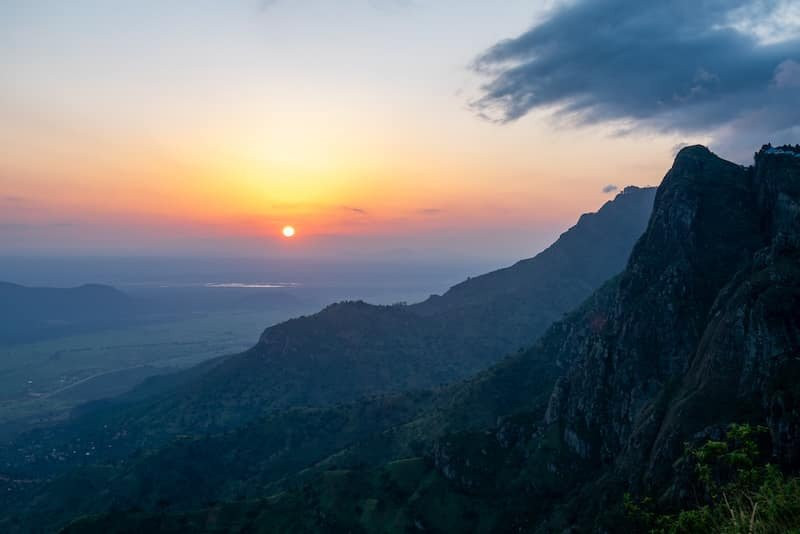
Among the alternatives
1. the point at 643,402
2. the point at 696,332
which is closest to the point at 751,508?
the point at 643,402

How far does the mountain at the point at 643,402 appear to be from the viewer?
247 ft

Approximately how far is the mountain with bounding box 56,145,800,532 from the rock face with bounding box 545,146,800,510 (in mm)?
319

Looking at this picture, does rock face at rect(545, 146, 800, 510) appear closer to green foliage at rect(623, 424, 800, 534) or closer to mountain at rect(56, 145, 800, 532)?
mountain at rect(56, 145, 800, 532)

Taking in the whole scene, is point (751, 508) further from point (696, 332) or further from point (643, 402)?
point (696, 332)

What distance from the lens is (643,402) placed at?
10562 centimetres

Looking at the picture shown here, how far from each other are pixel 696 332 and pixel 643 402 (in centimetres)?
1851

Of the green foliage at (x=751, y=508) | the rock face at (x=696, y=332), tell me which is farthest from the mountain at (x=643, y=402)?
the green foliage at (x=751, y=508)

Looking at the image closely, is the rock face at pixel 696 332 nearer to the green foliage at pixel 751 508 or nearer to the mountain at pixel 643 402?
the mountain at pixel 643 402

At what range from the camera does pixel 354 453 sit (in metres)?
185

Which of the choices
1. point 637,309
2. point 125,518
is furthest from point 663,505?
point 125,518

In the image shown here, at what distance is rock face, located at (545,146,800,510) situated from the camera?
241 ft

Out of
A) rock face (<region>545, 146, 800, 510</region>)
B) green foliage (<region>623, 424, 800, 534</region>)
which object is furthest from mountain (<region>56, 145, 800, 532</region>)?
green foliage (<region>623, 424, 800, 534</region>)

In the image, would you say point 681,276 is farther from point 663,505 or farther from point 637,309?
point 663,505

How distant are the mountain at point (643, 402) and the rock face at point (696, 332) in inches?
12.6
